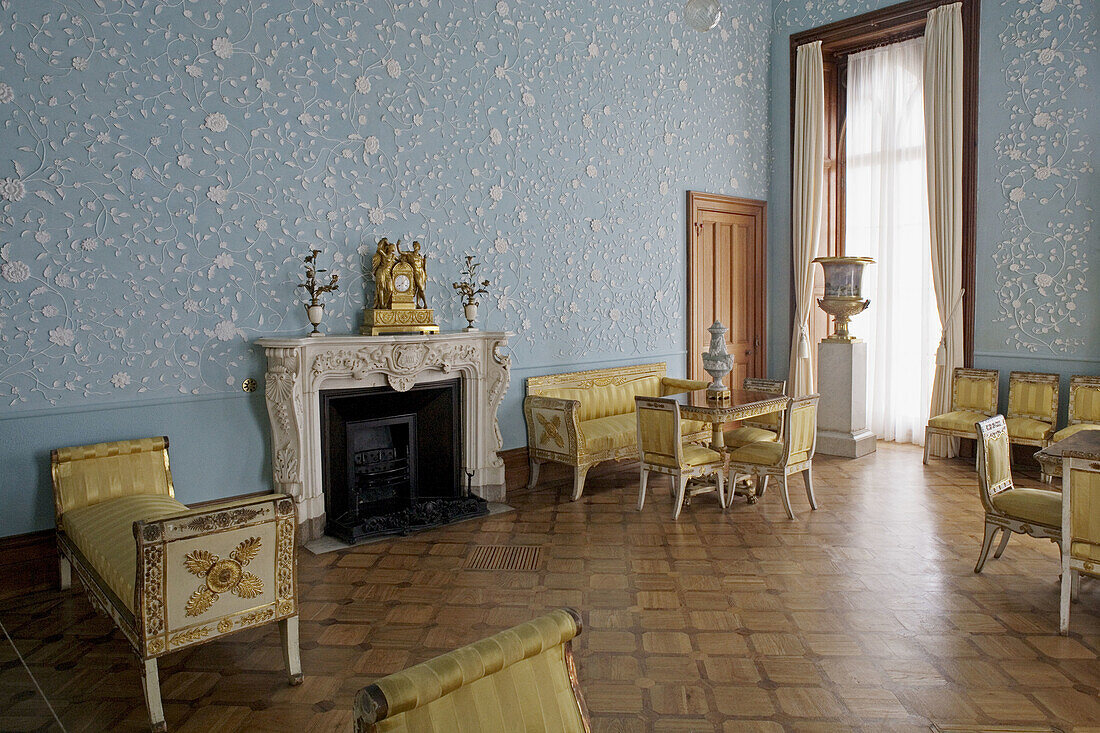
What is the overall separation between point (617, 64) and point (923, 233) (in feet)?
11.2

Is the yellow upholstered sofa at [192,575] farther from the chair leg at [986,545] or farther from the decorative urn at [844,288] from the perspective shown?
the decorative urn at [844,288]

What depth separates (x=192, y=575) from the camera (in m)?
2.74

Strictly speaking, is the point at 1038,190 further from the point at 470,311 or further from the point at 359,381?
the point at 359,381

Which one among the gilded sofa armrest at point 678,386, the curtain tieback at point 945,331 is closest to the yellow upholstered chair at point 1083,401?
the curtain tieback at point 945,331

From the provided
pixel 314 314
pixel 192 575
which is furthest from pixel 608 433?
pixel 192 575

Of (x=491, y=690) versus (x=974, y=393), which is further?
(x=974, y=393)

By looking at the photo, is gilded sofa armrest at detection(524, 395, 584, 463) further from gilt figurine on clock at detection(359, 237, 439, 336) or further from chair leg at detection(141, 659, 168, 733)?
chair leg at detection(141, 659, 168, 733)

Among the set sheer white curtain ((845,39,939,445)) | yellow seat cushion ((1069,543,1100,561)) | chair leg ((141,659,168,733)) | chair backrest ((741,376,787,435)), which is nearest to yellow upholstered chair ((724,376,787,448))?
chair backrest ((741,376,787,435))

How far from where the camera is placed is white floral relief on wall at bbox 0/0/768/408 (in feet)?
12.7

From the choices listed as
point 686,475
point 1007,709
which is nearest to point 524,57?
point 686,475

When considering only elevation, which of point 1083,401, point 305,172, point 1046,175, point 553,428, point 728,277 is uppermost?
point 1046,175

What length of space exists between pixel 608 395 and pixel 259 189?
319cm

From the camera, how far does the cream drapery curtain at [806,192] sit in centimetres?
769

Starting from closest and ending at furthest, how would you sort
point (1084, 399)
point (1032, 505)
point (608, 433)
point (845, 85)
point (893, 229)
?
point (1032, 505) → point (608, 433) → point (1084, 399) → point (893, 229) → point (845, 85)
